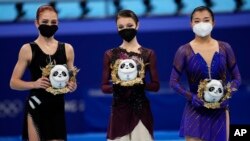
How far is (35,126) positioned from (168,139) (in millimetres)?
2779

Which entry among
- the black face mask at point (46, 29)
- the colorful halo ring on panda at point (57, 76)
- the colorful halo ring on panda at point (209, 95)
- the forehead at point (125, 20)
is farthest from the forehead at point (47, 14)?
the colorful halo ring on panda at point (209, 95)

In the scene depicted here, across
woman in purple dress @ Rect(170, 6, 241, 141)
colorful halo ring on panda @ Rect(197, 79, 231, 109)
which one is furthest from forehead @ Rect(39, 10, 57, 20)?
colorful halo ring on panda @ Rect(197, 79, 231, 109)

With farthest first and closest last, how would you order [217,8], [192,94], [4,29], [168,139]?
[217,8] → [4,29] → [168,139] → [192,94]

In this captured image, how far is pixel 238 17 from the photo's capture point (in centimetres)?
781

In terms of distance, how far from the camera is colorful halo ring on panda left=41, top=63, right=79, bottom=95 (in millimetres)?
4594

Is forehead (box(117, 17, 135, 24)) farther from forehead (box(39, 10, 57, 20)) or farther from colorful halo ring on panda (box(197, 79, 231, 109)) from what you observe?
colorful halo ring on panda (box(197, 79, 231, 109))

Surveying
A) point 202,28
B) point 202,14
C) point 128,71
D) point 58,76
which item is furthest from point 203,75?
point 58,76

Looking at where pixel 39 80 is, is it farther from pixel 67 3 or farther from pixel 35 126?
pixel 67 3

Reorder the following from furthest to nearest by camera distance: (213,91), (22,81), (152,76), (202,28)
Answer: (152,76)
(22,81)
(202,28)
(213,91)

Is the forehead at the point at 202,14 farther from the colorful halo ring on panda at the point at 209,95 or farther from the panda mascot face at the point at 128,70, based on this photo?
the panda mascot face at the point at 128,70

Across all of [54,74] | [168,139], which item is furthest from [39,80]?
[168,139]

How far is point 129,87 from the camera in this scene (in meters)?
4.76

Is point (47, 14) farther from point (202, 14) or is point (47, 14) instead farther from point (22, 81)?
point (202, 14)

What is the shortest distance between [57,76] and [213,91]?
1.24m
